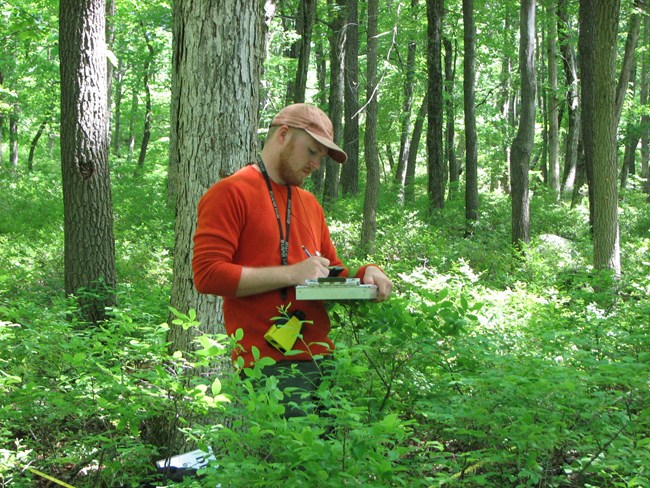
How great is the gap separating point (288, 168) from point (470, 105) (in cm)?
1548

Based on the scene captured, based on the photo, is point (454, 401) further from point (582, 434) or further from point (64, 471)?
point (64, 471)

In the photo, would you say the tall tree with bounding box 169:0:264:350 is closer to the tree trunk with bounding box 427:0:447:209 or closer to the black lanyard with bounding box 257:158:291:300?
the black lanyard with bounding box 257:158:291:300

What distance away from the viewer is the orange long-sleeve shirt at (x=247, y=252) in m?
3.28

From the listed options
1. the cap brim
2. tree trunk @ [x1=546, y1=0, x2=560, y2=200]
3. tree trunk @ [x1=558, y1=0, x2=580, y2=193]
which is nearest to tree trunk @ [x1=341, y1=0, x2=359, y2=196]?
tree trunk @ [x1=546, y1=0, x2=560, y2=200]

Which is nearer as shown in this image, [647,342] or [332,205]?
Result: [647,342]

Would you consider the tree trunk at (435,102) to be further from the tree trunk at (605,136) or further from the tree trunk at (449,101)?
the tree trunk at (605,136)

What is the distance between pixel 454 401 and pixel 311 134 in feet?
4.87

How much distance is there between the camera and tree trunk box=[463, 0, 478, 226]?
58.4 feet

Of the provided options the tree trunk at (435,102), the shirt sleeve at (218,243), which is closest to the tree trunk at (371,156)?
the tree trunk at (435,102)

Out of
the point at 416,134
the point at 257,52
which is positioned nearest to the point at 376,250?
the point at 257,52

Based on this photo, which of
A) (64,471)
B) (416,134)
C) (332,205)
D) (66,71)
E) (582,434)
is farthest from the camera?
(416,134)

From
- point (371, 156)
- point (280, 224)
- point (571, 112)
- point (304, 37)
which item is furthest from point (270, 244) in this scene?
point (571, 112)

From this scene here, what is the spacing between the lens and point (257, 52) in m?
4.94

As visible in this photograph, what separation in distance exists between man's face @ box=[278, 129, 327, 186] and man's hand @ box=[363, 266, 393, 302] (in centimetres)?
59
